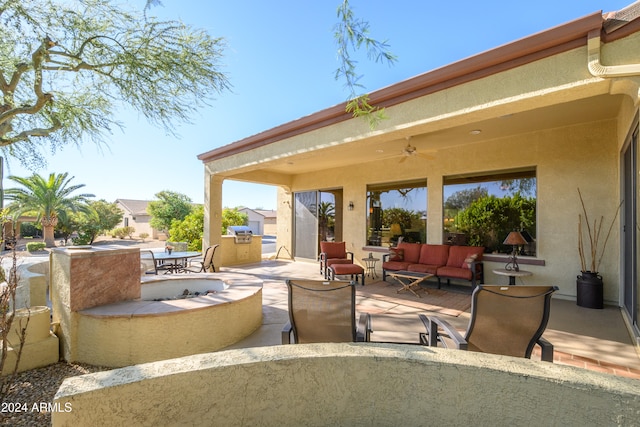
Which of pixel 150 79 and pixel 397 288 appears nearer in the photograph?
pixel 150 79

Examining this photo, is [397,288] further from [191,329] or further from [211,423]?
[211,423]

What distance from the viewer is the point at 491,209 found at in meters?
6.89

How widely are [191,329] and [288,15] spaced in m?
4.09

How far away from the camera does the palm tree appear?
17.2 metres

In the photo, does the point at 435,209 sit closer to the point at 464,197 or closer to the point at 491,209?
the point at 464,197

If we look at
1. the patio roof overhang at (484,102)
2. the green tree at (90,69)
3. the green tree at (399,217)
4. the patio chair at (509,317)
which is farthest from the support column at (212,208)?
the patio chair at (509,317)

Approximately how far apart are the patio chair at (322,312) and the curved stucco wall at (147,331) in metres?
1.32

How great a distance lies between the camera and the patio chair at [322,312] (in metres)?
2.50

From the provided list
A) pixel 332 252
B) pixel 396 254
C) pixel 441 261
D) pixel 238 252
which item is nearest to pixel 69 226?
pixel 238 252

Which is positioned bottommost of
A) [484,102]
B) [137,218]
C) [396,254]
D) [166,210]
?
[396,254]

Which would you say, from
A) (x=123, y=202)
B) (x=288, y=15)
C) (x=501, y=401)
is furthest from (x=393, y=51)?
(x=123, y=202)

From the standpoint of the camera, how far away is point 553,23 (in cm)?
331

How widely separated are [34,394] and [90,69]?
416cm

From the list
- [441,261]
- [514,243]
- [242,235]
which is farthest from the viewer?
[242,235]
